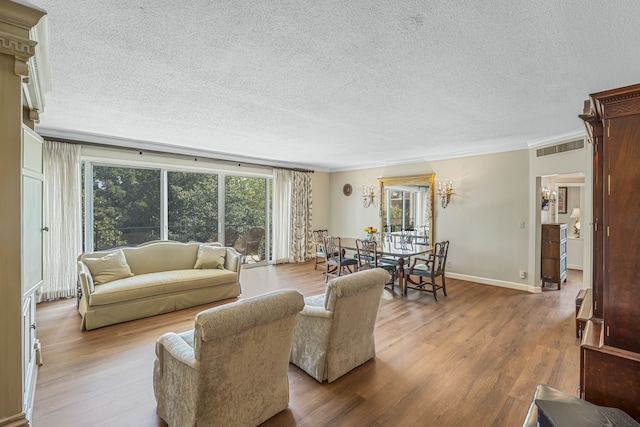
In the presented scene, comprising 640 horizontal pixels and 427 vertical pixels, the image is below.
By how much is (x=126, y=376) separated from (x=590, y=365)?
127 inches

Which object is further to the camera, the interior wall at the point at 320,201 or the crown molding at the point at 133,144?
the interior wall at the point at 320,201

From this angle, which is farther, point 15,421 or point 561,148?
point 561,148

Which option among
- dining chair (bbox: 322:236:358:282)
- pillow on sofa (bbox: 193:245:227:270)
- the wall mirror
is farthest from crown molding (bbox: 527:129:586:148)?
pillow on sofa (bbox: 193:245:227:270)

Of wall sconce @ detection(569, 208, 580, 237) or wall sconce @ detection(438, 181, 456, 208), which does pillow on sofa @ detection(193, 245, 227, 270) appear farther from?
wall sconce @ detection(569, 208, 580, 237)

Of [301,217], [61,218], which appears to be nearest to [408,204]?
[301,217]

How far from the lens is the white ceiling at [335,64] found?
5.46 feet

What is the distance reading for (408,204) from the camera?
6.65 metres

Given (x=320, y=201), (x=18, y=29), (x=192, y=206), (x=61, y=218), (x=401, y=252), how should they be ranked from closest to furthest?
(x=18, y=29)
(x=61, y=218)
(x=401, y=252)
(x=192, y=206)
(x=320, y=201)

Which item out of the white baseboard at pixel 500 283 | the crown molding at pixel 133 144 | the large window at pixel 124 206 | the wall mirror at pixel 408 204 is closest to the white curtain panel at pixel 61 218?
the crown molding at pixel 133 144

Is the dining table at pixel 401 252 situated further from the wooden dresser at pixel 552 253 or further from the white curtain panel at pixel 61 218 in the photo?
the white curtain panel at pixel 61 218

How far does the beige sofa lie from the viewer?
11.4 ft

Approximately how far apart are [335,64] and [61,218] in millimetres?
4633

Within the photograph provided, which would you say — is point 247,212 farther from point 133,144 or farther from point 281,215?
point 133,144

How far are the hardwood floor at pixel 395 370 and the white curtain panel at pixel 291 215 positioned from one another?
10.9ft
